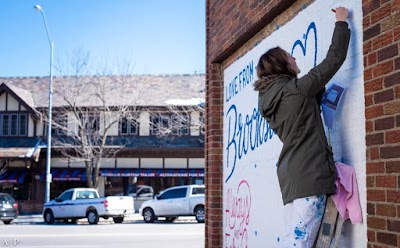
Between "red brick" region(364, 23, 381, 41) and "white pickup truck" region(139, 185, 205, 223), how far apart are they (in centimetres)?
1945

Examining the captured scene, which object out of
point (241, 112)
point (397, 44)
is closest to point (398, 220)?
point (397, 44)

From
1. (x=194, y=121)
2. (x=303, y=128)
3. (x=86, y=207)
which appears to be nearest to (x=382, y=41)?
(x=303, y=128)

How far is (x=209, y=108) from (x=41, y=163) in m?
27.0

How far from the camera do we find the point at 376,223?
3281 millimetres

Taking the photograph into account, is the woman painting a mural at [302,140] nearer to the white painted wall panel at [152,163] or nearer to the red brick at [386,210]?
the red brick at [386,210]

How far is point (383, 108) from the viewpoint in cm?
324

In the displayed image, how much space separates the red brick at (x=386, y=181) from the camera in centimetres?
310

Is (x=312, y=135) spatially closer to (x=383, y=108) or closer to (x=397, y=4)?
(x=383, y=108)

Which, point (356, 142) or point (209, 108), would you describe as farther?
point (209, 108)

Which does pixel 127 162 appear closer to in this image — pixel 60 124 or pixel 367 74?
pixel 60 124

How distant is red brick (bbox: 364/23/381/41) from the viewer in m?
3.33

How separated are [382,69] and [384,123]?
13.1 inches

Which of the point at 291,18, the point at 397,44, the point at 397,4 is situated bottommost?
the point at 397,44

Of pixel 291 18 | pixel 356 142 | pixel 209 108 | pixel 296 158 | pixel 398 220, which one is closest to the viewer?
pixel 398 220
